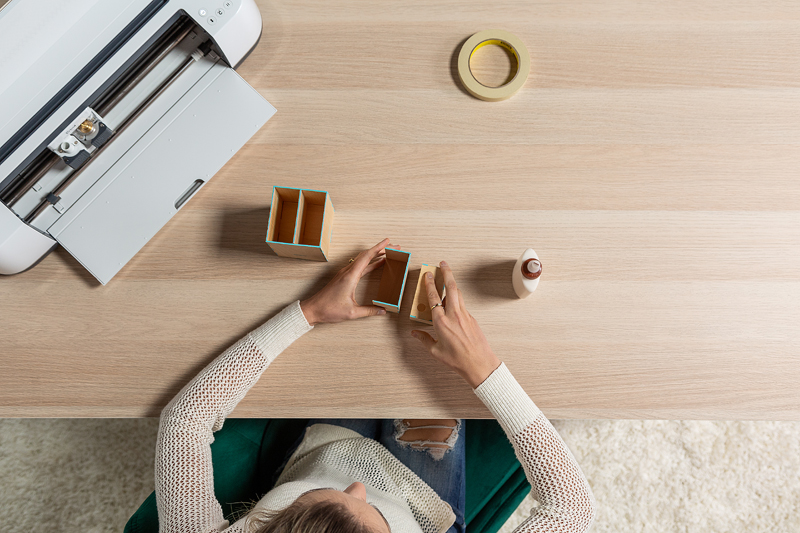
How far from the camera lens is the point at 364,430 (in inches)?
36.9

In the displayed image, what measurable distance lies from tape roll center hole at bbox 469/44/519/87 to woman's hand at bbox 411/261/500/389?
37 cm

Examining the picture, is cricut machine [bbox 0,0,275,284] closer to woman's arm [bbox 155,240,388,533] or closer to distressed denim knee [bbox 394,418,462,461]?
woman's arm [bbox 155,240,388,533]

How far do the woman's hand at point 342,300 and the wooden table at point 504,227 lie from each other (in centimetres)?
4

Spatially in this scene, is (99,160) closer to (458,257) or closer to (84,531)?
(458,257)

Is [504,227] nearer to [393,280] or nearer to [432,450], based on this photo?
[393,280]

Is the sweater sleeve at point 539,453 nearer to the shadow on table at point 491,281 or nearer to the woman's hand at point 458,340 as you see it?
the woman's hand at point 458,340

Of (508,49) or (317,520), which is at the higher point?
(508,49)

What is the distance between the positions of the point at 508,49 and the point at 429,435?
30.3 inches

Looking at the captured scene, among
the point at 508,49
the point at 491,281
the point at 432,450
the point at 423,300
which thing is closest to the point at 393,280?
the point at 423,300

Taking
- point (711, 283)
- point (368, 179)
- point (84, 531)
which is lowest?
point (84, 531)

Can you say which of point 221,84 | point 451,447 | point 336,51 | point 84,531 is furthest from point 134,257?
point 84,531

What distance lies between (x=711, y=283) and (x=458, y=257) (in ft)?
1.40

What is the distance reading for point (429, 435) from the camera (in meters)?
0.91

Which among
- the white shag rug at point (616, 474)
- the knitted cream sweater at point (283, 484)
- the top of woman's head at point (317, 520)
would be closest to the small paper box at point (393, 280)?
the knitted cream sweater at point (283, 484)
